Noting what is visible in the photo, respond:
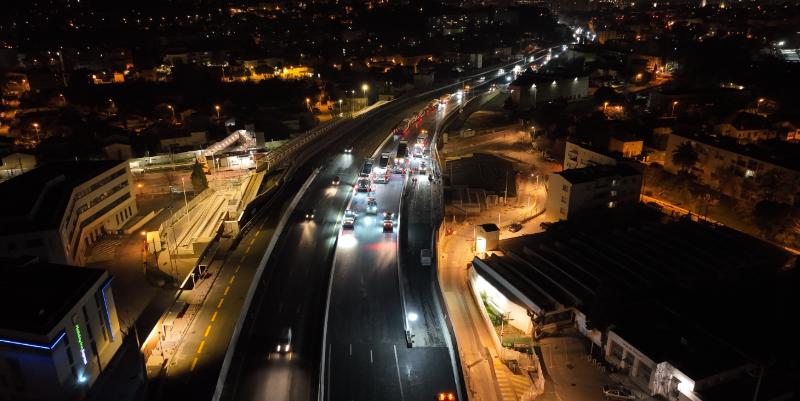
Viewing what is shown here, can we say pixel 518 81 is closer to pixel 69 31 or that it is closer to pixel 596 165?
pixel 596 165

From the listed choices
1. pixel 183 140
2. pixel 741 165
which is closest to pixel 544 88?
pixel 741 165

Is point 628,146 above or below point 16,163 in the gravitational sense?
above

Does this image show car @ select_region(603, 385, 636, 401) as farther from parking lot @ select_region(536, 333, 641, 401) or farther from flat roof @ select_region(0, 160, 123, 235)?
flat roof @ select_region(0, 160, 123, 235)

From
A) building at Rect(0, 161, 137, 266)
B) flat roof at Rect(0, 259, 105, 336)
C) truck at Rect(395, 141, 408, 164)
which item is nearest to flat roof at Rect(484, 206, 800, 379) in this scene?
truck at Rect(395, 141, 408, 164)

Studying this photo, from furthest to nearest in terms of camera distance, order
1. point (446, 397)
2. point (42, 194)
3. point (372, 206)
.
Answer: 1. point (372, 206)
2. point (42, 194)
3. point (446, 397)

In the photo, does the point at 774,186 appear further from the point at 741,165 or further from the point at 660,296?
the point at 660,296

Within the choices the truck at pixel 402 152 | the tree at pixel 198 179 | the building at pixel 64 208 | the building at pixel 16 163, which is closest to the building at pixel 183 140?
the building at pixel 16 163
